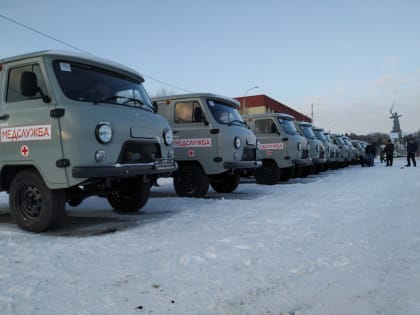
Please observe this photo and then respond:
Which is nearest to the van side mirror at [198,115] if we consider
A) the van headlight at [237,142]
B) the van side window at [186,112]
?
the van side window at [186,112]

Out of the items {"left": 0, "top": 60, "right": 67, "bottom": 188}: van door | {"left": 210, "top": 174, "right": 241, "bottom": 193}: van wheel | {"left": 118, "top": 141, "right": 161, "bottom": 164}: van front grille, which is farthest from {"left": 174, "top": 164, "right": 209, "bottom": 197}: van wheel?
{"left": 0, "top": 60, "right": 67, "bottom": 188}: van door

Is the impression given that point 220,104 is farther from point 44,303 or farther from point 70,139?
point 44,303

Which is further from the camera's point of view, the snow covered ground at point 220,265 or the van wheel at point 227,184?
the van wheel at point 227,184

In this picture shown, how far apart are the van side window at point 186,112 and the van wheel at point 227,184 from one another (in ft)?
5.77

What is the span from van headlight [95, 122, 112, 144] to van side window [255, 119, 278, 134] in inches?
294

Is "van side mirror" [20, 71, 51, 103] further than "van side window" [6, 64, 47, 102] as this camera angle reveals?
No

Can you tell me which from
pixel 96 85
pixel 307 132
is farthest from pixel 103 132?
pixel 307 132

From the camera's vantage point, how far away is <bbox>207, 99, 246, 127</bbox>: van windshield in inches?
→ 313

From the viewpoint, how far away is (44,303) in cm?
245

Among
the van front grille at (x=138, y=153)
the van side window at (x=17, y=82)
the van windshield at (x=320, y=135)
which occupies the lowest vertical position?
the van front grille at (x=138, y=153)

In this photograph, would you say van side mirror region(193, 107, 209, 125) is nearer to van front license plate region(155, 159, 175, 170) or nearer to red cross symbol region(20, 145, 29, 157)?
van front license plate region(155, 159, 175, 170)

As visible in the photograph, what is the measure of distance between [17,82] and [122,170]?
190cm

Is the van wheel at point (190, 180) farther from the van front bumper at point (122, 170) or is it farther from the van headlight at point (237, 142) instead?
the van front bumper at point (122, 170)

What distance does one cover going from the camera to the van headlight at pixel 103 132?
4.53 meters
